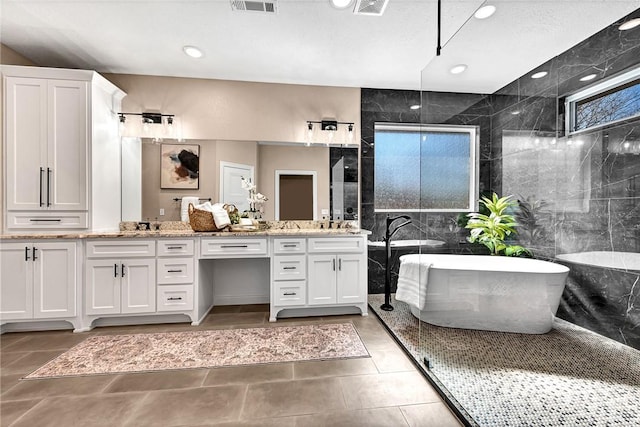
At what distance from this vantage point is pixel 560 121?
1.96m

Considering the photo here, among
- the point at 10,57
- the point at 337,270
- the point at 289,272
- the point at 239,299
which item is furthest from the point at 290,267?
the point at 10,57

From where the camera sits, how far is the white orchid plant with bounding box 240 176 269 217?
3.33m

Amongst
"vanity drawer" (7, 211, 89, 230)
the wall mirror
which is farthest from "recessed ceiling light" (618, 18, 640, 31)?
"vanity drawer" (7, 211, 89, 230)

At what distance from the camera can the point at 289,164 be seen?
344 centimetres

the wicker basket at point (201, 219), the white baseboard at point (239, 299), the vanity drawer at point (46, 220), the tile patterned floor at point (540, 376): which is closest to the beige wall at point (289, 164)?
the wicker basket at point (201, 219)

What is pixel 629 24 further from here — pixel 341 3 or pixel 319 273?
pixel 319 273

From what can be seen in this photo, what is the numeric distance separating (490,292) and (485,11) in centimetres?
212

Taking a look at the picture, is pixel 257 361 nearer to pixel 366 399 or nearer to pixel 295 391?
pixel 295 391

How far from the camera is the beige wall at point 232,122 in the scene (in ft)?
10.7

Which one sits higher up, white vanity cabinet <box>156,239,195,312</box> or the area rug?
white vanity cabinet <box>156,239,195,312</box>

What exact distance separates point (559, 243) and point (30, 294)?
4289 millimetres

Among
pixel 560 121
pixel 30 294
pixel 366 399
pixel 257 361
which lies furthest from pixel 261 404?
pixel 560 121

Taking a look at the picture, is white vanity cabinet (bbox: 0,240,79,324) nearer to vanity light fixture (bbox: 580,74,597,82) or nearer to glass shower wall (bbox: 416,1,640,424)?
glass shower wall (bbox: 416,1,640,424)

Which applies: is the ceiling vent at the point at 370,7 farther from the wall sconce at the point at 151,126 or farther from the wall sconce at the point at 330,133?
the wall sconce at the point at 151,126
